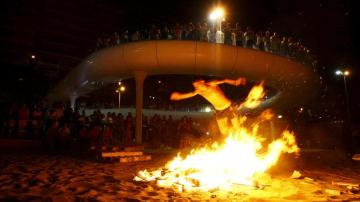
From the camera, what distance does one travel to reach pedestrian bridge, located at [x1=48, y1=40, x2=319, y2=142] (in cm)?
1488

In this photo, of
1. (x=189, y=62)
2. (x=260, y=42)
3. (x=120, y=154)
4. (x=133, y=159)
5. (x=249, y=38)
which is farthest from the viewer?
(x=260, y=42)

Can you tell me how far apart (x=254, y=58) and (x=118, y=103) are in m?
14.3

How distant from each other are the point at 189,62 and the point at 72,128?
6.63 metres

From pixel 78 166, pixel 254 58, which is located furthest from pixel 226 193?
pixel 254 58

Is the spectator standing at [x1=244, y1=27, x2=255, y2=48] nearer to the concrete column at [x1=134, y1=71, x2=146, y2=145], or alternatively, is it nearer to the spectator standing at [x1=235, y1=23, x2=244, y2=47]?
the spectator standing at [x1=235, y1=23, x2=244, y2=47]

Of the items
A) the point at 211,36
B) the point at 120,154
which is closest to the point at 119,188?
the point at 120,154

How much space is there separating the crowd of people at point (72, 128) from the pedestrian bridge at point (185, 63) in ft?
6.01

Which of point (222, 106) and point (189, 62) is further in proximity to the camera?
point (189, 62)

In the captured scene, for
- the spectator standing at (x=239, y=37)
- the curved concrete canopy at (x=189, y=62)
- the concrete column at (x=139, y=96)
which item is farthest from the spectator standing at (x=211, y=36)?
the concrete column at (x=139, y=96)

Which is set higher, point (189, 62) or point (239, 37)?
point (239, 37)

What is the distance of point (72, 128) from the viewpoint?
51.0ft

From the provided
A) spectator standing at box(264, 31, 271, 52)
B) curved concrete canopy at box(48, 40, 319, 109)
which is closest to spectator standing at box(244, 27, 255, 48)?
curved concrete canopy at box(48, 40, 319, 109)

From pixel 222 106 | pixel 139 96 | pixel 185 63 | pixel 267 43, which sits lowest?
pixel 222 106

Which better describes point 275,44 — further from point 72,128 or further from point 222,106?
point 72,128
